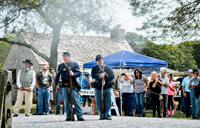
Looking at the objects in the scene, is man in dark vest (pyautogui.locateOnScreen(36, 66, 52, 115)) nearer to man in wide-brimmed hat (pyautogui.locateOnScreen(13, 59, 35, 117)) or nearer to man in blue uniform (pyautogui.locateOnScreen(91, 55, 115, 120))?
man in wide-brimmed hat (pyautogui.locateOnScreen(13, 59, 35, 117))

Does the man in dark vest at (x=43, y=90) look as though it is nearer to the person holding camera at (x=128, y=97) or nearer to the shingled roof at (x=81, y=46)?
the person holding camera at (x=128, y=97)

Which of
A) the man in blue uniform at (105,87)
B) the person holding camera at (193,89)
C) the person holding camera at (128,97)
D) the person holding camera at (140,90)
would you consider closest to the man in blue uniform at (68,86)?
the man in blue uniform at (105,87)

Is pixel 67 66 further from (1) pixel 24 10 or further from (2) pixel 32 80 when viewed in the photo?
(1) pixel 24 10

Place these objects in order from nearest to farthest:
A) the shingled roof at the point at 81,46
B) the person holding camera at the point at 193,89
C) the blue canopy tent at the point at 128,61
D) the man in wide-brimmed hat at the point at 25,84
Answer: the person holding camera at the point at 193,89 < the man in wide-brimmed hat at the point at 25,84 < the blue canopy tent at the point at 128,61 < the shingled roof at the point at 81,46

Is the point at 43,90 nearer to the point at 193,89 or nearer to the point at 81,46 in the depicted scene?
the point at 193,89

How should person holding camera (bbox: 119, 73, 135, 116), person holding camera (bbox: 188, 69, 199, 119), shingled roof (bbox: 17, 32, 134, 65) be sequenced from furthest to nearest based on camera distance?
shingled roof (bbox: 17, 32, 134, 65)
person holding camera (bbox: 119, 73, 135, 116)
person holding camera (bbox: 188, 69, 199, 119)

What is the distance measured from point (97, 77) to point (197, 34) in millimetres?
7707

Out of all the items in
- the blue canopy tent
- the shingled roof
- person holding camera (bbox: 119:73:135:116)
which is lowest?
person holding camera (bbox: 119:73:135:116)

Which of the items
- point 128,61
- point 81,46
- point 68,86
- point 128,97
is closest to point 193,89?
point 128,97

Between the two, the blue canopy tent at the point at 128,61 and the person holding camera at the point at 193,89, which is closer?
the person holding camera at the point at 193,89

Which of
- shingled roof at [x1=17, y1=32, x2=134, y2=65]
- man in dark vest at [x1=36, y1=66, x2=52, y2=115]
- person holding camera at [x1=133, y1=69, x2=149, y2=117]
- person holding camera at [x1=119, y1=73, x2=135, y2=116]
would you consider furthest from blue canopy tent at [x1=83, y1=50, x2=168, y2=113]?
shingled roof at [x1=17, y1=32, x2=134, y2=65]

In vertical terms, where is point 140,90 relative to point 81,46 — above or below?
below

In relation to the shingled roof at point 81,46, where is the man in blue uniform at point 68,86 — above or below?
below

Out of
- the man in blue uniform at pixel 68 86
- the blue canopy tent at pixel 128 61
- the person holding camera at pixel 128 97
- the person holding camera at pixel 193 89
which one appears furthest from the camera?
the blue canopy tent at pixel 128 61
